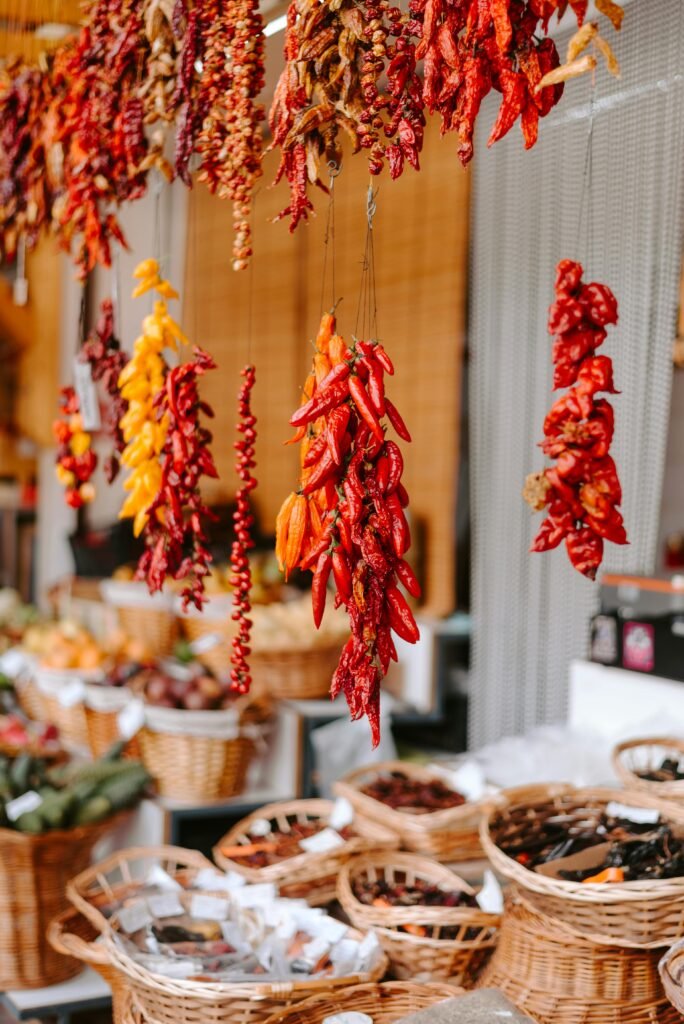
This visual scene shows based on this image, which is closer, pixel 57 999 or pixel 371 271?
pixel 371 271

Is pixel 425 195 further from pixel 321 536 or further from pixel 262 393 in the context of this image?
pixel 321 536

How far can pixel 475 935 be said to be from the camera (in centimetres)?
253

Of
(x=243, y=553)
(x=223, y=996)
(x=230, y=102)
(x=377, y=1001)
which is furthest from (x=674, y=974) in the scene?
(x=230, y=102)

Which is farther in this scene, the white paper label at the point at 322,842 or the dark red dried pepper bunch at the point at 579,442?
the white paper label at the point at 322,842

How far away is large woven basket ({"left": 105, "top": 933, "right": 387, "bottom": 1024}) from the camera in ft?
6.99

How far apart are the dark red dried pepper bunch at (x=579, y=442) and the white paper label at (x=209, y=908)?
4.22 feet

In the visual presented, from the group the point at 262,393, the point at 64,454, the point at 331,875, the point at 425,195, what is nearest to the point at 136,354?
the point at 64,454

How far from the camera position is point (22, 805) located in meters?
3.33

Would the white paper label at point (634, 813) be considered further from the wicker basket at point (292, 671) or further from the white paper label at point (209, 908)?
the wicker basket at point (292, 671)

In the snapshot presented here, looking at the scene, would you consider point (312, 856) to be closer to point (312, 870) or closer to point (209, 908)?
point (312, 870)

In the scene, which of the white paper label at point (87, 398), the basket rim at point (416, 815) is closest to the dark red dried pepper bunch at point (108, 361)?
the white paper label at point (87, 398)

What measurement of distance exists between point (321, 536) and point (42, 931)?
6.53 ft

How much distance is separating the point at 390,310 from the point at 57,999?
116 inches

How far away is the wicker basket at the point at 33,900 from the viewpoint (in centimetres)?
322
